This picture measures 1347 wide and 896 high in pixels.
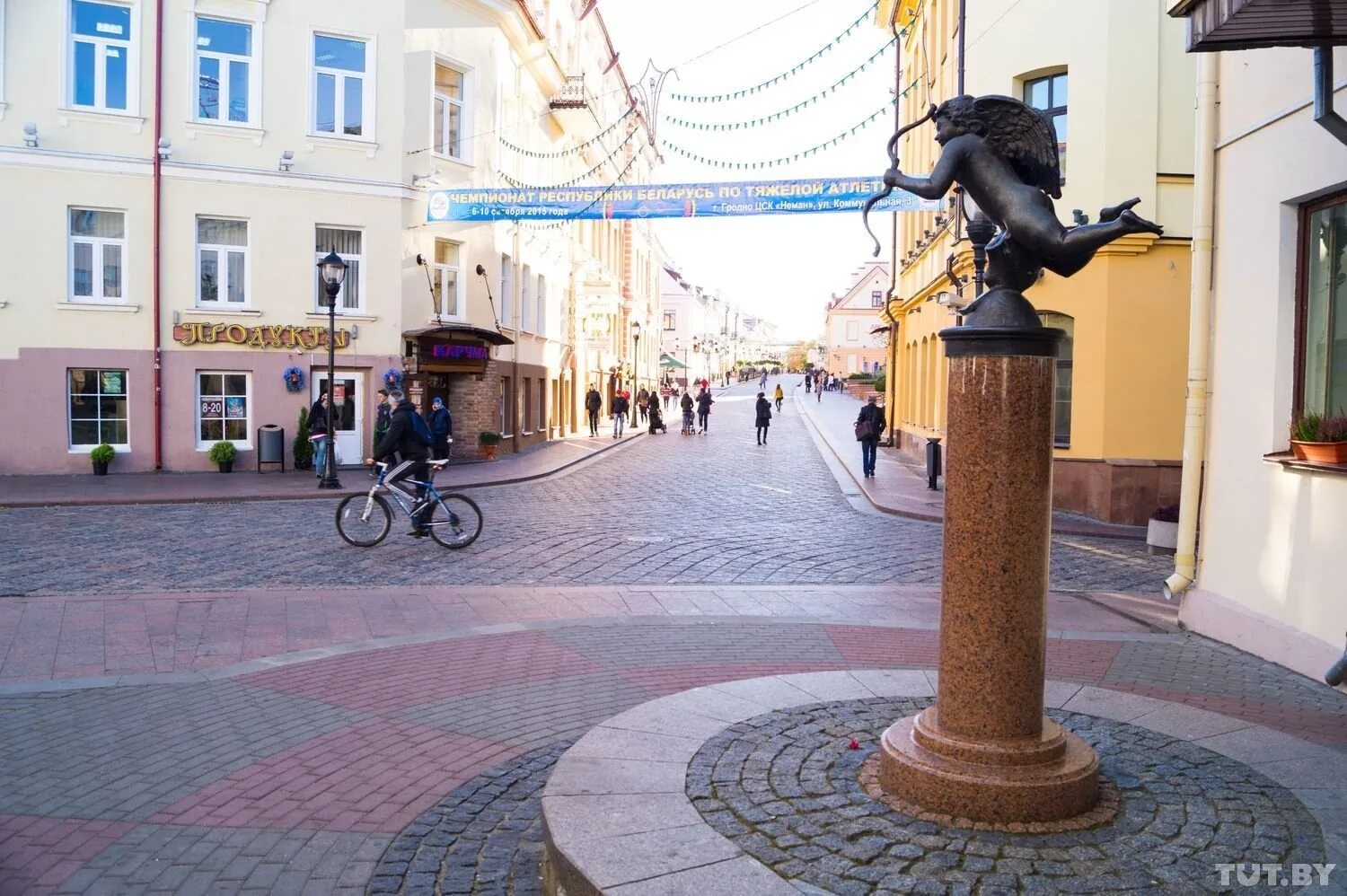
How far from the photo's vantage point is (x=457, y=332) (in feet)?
81.5

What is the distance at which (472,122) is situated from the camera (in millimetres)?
25875

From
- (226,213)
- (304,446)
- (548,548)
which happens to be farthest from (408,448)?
(226,213)

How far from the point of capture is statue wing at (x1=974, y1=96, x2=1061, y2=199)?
4926mm

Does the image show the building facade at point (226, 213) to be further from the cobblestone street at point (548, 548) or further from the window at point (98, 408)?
the cobblestone street at point (548, 548)

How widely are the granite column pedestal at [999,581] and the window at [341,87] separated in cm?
2172

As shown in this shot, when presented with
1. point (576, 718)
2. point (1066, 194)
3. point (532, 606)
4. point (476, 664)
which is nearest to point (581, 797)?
point (576, 718)

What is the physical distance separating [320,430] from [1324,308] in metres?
17.6

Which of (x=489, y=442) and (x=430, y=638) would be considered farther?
(x=489, y=442)

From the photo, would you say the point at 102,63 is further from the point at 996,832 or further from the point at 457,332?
the point at 996,832

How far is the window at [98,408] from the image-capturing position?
21906 millimetres

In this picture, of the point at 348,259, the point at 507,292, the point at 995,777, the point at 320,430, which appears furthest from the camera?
the point at 507,292

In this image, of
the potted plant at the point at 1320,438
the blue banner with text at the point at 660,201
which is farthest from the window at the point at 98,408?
the potted plant at the point at 1320,438

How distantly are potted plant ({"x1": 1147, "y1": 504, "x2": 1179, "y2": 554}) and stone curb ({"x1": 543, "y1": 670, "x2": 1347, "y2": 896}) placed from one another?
786 centimetres

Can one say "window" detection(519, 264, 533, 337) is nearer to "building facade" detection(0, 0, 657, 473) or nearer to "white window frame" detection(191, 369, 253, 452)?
"building facade" detection(0, 0, 657, 473)
